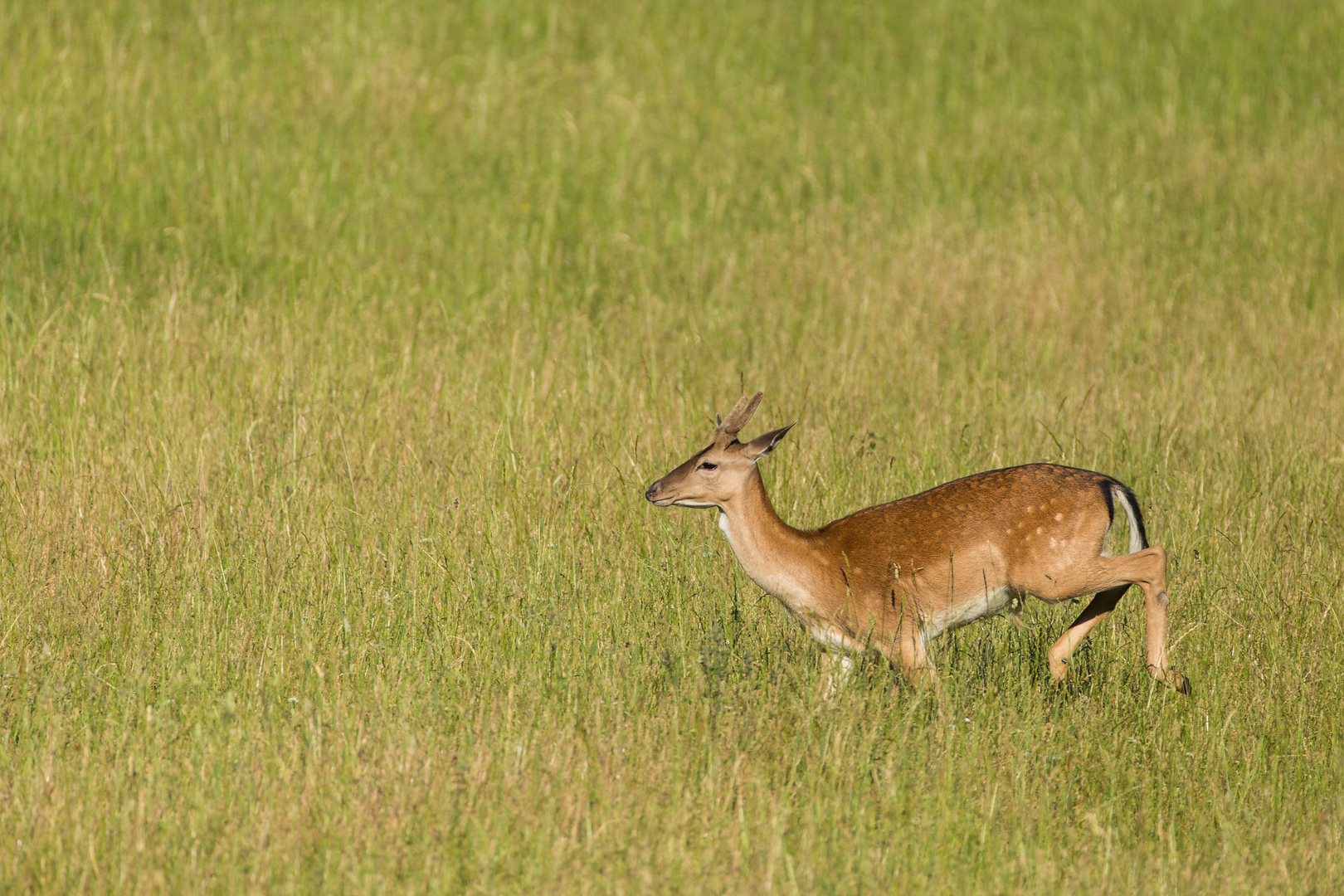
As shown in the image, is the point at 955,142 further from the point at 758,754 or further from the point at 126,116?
the point at 758,754

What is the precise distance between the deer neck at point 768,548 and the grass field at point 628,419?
0.59 feet

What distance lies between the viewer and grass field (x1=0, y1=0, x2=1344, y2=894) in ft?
12.9

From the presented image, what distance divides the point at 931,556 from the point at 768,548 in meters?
0.54

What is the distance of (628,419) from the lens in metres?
7.11

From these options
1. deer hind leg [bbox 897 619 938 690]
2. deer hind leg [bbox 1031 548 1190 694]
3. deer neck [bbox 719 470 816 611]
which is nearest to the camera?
deer hind leg [bbox 897 619 938 690]

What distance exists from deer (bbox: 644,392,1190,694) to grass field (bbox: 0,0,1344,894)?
148 millimetres

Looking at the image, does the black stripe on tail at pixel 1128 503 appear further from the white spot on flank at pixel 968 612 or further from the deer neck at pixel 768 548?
the deer neck at pixel 768 548

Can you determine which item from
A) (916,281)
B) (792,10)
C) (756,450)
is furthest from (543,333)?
(792,10)

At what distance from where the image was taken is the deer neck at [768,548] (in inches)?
198

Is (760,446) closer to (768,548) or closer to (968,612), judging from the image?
(768,548)

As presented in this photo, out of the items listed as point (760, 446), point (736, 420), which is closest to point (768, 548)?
point (760, 446)

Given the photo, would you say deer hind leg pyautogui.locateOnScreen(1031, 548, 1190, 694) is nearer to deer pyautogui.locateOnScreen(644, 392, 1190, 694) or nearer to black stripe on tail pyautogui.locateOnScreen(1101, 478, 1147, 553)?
deer pyautogui.locateOnScreen(644, 392, 1190, 694)

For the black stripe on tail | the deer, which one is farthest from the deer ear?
the black stripe on tail

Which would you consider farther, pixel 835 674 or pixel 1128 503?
pixel 1128 503
